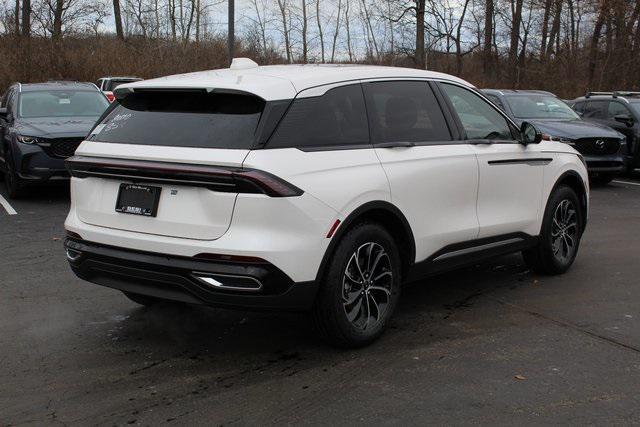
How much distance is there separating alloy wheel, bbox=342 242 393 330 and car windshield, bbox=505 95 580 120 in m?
9.39

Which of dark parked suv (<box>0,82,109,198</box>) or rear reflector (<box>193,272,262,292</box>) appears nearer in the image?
rear reflector (<box>193,272,262,292</box>)

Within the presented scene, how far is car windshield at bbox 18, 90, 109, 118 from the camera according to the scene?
11.3 metres

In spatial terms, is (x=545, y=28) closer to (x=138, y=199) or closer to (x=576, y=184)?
(x=576, y=184)

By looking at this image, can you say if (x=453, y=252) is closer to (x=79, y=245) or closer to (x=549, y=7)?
(x=79, y=245)

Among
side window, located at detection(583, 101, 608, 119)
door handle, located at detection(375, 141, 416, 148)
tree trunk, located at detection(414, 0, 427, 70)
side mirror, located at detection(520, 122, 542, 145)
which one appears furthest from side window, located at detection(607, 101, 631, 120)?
tree trunk, located at detection(414, 0, 427, 70)

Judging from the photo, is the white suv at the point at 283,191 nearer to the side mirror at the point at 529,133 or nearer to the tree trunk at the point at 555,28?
the side mirror at the point at 529,133

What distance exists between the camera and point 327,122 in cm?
420

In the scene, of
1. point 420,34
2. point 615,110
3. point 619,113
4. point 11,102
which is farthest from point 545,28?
point 11,102

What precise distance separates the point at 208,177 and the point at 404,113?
169cm

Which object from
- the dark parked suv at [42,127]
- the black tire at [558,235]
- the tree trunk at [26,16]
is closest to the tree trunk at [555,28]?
the tree trunk at [26,16]

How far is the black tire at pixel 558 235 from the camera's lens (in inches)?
236

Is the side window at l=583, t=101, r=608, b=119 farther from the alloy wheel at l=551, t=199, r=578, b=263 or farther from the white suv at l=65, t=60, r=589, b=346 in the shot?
the white suv at l=65, t=60, r=589, b=346

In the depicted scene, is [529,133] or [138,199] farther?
[529,133]

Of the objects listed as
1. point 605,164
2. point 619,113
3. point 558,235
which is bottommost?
point 558,235
